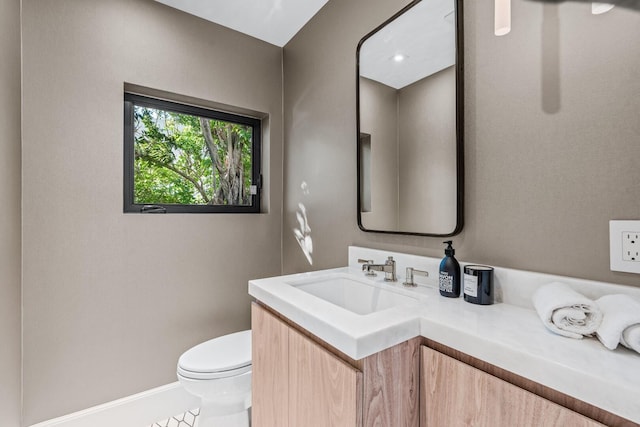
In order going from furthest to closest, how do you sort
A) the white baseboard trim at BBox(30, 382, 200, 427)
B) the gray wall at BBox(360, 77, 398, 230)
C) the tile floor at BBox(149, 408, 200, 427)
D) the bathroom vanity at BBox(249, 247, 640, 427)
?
the tile floor at BBox(149, 408, 200, 427) < the white baseboard trim at BBox(30, 382, 200, 427) < the gray wall at BBox(360, 77, 398, 230) < the bathroom vanity at BBox(249, 247, 640, 427)

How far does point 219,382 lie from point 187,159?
134 cm

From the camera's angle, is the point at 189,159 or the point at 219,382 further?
the point at 189,159

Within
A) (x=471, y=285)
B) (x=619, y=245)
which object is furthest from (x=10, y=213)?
(x=619, y=245)

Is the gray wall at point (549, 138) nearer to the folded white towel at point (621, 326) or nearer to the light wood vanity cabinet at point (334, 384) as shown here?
the folded white towel at point (621, 326)

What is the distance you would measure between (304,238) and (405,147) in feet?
3.09

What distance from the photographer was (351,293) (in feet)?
4.54

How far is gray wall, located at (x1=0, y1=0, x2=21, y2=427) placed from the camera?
131 cm

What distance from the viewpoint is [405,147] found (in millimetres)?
1329

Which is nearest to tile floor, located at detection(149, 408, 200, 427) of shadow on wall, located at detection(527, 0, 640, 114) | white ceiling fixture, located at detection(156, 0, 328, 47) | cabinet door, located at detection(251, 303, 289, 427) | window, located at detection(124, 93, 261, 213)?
cabinet door, located at detection(251, 303, 289, 427)

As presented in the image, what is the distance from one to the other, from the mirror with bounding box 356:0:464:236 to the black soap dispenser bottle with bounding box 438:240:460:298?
5.1 inches

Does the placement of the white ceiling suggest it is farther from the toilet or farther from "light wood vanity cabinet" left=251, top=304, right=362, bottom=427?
the toilet

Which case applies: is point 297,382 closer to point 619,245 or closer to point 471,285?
point 471,285

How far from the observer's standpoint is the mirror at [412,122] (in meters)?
1.14

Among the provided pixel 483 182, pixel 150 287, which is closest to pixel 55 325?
pixel 150 287
